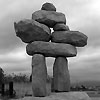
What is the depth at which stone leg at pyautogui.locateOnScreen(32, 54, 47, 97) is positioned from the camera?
38.6 ft

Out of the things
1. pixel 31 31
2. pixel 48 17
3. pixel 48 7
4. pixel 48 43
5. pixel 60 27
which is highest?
pixel 48 7

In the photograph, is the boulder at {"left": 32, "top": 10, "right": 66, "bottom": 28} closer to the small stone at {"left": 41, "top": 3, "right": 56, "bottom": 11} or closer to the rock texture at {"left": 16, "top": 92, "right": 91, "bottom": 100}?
the small stone at {"left": 41, "top": 3, "right": 56, "bottom": 11}

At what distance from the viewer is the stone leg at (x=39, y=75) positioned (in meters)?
11.8

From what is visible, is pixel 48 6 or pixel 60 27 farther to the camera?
pixel 48 6

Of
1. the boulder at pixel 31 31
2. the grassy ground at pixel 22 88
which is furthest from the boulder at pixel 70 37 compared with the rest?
the grassy ground at pixel 22 88

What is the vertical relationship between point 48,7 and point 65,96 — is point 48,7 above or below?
above

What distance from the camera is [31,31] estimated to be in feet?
39.9

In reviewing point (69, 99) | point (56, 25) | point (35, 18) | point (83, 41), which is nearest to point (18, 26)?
point (35, 18)

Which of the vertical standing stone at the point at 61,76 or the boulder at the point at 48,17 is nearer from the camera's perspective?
the vertical standing stone at the point at 61,76

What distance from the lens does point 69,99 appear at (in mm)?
12047

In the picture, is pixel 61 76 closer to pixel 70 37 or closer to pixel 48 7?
pixel 70 37

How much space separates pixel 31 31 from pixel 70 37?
2056mm

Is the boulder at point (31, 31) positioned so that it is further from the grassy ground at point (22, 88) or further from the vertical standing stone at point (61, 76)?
the grassy ground at point (22, 88)

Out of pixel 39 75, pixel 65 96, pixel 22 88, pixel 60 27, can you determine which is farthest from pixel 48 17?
pixel 22 88
